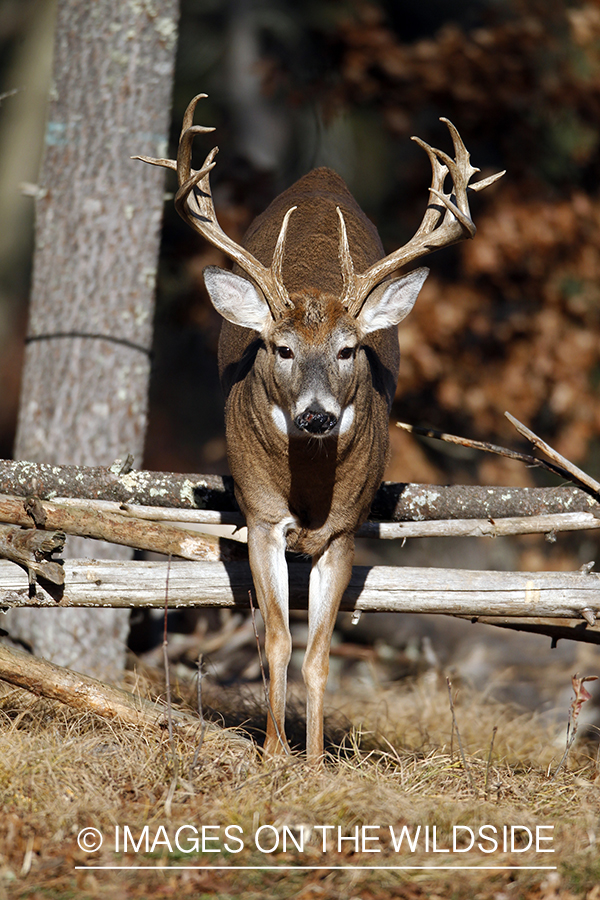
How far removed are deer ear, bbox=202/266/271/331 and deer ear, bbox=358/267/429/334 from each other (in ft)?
1.46

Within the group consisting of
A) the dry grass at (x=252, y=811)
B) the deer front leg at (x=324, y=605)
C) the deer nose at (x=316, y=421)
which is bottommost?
the dry grass at (x=252, y=811)

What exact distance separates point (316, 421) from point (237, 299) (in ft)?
2.67

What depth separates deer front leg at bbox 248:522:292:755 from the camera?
436 cm

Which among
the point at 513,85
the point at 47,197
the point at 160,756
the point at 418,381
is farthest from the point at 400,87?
the point at 160,756

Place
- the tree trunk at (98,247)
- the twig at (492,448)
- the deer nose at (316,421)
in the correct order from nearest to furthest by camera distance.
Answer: the deer nose at (316,421) < the twig at (492,448) < the tree trunk at (98,247)

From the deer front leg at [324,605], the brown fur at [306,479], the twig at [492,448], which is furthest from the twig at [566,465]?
the deer front leg at [324,605]

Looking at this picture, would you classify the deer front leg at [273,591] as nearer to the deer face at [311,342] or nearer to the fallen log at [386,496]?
the deer face at [311,342]

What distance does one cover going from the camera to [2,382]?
14.5 meters

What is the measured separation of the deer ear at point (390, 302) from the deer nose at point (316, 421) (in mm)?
681

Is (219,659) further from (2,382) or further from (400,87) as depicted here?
(2,382)

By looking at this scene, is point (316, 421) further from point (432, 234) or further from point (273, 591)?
point (432, 234)

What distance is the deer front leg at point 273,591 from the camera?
4.36 metres

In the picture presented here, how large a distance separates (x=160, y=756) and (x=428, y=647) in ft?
12.8

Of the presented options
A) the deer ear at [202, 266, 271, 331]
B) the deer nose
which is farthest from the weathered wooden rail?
the deer nose
